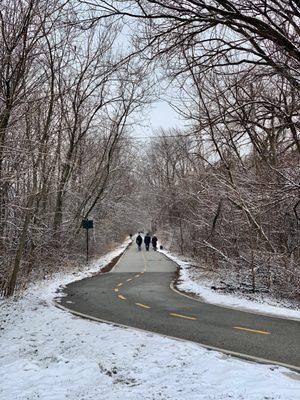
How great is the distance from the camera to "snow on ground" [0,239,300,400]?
640 cm

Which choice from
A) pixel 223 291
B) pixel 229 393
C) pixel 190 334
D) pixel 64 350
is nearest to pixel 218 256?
pixel 223 291

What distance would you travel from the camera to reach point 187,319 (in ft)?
38.0

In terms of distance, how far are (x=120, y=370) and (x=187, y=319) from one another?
14.0ft

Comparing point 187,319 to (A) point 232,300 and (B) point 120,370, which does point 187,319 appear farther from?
(B) point 120,370

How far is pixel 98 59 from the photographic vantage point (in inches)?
973

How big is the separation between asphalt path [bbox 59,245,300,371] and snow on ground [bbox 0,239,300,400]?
743 mm

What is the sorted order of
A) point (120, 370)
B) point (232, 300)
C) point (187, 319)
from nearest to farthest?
point (120, 370), point (187, 319), point (232, 300)

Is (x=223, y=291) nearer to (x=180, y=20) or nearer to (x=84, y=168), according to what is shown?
(x=180, y=20)

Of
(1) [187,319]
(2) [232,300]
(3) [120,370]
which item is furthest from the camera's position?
(2) [232,300]

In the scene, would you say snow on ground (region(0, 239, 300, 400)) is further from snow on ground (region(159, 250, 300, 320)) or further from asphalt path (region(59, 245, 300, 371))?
snow on ground (region(159, 250, 300, 320))

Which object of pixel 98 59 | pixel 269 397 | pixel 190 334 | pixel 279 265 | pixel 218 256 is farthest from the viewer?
pixel 98 59

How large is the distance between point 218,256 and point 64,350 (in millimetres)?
13062

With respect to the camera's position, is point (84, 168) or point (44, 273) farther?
point (84, 168)

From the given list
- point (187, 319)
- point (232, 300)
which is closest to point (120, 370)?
point (187, 319)
